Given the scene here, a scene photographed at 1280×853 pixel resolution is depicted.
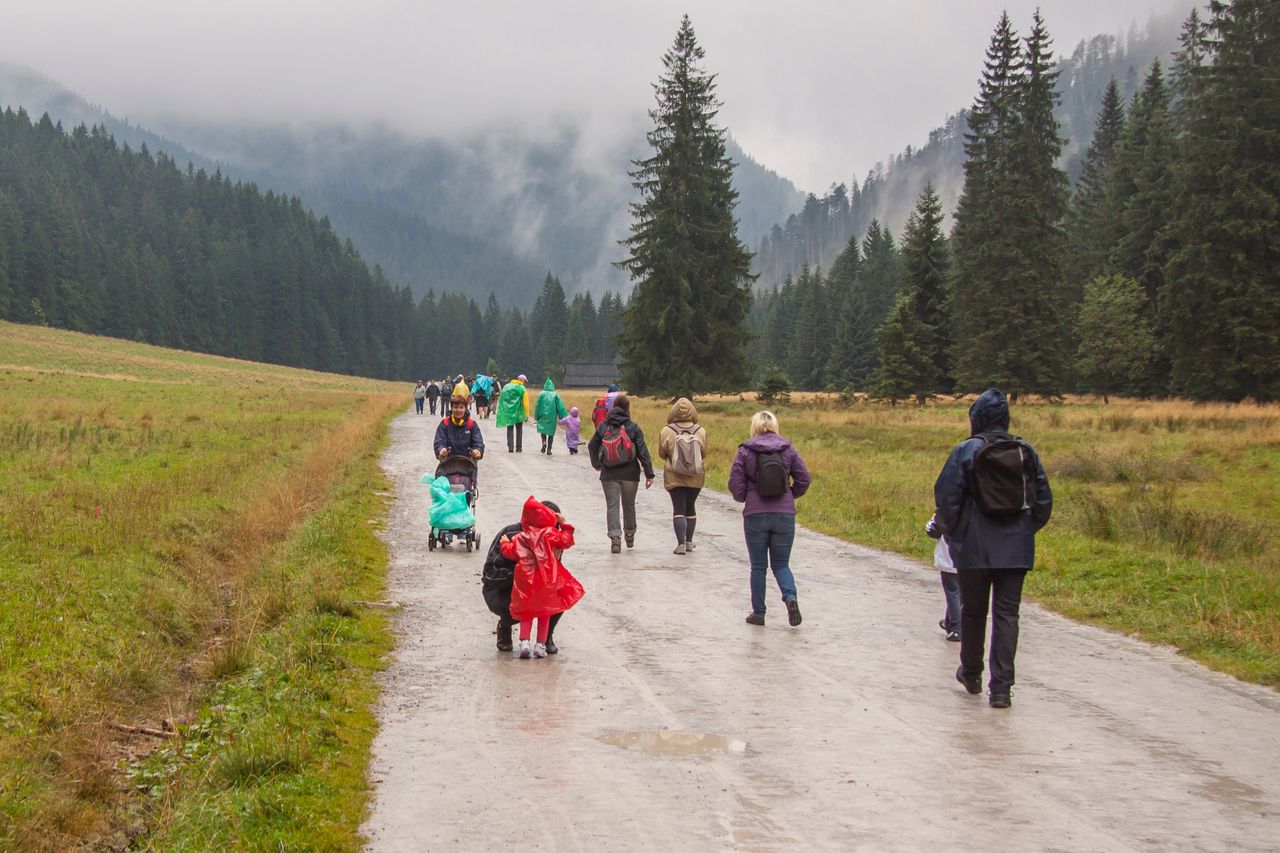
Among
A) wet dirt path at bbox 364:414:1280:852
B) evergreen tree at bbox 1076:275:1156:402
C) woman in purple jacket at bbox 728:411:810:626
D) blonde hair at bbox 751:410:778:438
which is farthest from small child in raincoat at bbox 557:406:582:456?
evergreen tree at bbox 1076:275:1156:402

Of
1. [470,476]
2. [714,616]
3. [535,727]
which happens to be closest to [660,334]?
[470,476]

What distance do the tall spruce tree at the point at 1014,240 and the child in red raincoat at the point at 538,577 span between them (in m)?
39.4

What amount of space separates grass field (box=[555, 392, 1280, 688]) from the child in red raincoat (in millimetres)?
5089

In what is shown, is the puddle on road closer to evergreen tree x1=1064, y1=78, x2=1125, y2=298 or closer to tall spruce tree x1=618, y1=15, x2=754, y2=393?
tall spruce tree x1=618, y1=15, x2=754, y2=393

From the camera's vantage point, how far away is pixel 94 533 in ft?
42.1

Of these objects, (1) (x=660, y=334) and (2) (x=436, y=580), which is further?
(1) (x=660, y=334)

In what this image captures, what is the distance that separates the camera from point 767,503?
9195mm

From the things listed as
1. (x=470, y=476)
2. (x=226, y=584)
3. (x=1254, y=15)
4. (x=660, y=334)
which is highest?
(x=1254, y=15)

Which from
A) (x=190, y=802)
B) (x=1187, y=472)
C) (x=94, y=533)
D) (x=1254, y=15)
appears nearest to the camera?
(x=190, y=802)

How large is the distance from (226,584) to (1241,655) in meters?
9.99

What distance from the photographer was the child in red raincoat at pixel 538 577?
781 cm

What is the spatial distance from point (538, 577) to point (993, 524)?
3.27 m

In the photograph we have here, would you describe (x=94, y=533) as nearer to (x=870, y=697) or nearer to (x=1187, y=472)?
(x=870, y=697)

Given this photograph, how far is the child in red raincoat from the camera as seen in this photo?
7.81 meters
